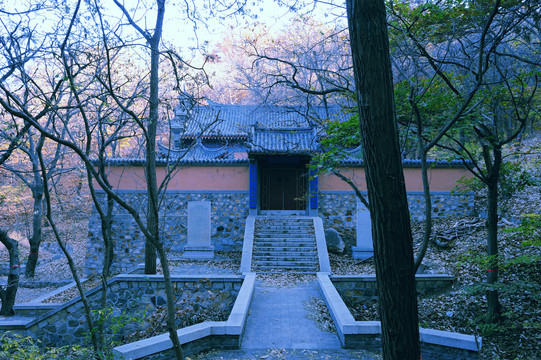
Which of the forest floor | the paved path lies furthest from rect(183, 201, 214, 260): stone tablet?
the paved path

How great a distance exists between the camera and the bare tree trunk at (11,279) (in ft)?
24.6

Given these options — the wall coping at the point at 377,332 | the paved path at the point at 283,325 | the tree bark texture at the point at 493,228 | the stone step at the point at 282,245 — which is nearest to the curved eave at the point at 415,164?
the stone step at the point at 282,245

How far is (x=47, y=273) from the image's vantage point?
1300cm

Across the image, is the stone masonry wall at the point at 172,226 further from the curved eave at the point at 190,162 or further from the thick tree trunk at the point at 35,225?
the thick tree trunk at the point at 35,225

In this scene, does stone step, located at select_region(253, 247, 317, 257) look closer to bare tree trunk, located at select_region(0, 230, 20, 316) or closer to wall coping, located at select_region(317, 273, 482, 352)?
wall coping, located at select_region(317, 273, 482, 352)

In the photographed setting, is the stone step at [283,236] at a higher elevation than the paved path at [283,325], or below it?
higher

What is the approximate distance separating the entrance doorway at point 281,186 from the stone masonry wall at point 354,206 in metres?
1.20

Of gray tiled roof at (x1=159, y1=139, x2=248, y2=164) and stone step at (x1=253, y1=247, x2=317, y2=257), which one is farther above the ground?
gray tiled roof at (x1=159, y1=139, x2=248, y2=164)

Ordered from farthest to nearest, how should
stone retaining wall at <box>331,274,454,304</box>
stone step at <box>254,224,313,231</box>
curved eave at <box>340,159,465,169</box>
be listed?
1. curved eave at <box>340,159,465,169</box>
2. stone step at <box>254,224,313,231</box>
3. stone retaining wall at <box>331,274,454,304</box>

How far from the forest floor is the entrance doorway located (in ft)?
7.99

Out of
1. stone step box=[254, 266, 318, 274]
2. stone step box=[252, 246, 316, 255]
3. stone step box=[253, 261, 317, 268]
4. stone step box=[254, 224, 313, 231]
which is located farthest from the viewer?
stone step box=[254, 224, 313, 231]

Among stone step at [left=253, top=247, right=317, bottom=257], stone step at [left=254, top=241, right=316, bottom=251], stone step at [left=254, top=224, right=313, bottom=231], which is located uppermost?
stone step at [left=254, top=224, right=313, bottom=231]

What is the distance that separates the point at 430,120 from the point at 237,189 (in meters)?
7.64

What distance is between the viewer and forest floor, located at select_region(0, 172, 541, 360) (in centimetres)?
509
